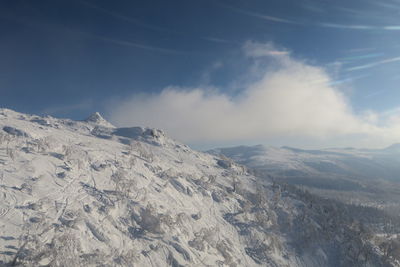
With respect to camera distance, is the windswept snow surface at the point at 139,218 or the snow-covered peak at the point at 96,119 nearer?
the windswept snow surface at the point at 139,218

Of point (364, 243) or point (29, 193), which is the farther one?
point (364, 243)

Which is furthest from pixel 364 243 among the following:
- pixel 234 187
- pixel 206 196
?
pixel 206 196

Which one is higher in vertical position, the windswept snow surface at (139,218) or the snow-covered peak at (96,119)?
the snow-covered peak at (96,119)

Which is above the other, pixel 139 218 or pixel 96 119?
pixel 96 119

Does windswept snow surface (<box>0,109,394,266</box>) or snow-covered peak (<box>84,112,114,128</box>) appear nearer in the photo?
windswept snow surface (<box>0,109,394,266</box>)

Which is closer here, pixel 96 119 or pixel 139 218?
pixel 139 218

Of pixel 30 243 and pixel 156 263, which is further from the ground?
pixel 30 243

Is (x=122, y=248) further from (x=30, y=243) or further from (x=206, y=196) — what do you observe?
(x=206, y=196)

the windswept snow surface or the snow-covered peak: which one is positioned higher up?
the snow-covered peak
